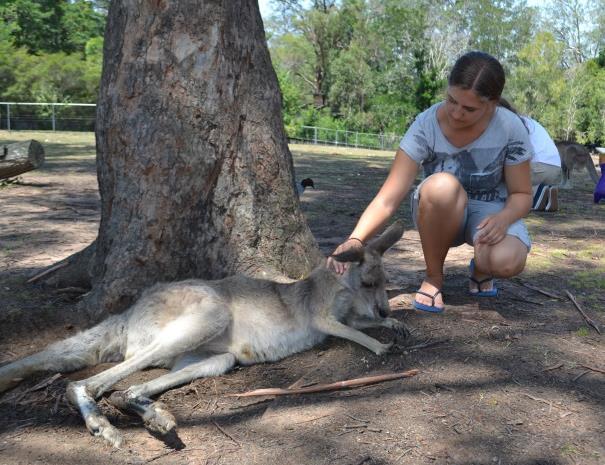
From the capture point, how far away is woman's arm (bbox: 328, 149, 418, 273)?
3271 millimetres

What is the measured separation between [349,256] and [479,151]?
3.19ft

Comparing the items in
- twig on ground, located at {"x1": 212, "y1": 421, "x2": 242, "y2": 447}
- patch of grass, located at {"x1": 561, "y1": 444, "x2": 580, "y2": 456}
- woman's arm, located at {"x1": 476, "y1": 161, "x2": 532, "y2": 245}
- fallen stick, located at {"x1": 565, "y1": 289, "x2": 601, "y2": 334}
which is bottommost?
twig on ground, located at {"x1": 212, "y1": 421, "x2": 242, "y2": 447}

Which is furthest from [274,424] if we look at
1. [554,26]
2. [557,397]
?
[554,26]

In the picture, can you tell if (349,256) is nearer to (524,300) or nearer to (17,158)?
(524,300)

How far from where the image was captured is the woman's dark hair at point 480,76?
122 inches

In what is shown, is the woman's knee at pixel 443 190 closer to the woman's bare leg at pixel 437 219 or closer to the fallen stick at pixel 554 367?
the woman's bare leg at pixel 437 219

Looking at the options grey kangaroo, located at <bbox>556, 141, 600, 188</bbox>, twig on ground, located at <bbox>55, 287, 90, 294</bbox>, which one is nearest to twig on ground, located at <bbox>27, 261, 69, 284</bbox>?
twig on ground, located at <bbox>55, 287, 90, 294</bbox>

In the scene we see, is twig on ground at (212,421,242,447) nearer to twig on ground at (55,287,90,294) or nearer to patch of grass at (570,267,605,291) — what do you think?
twig on ground at (55,287,90,294)

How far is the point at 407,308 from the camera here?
369 centimetres

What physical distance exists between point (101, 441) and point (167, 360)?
612 millimetres

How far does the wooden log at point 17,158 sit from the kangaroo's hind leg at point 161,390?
511 centimetres

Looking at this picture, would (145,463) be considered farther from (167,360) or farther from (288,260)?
(288,260)

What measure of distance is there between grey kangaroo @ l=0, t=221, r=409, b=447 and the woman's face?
26.8 inches

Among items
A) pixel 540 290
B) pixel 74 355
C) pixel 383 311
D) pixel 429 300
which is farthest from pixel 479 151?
pixel 74 355
